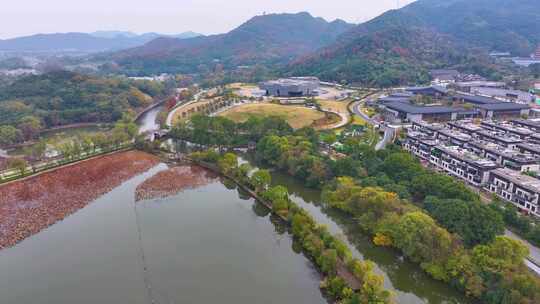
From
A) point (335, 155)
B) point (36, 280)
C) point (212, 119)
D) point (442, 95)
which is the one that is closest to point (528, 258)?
point (335, 155)

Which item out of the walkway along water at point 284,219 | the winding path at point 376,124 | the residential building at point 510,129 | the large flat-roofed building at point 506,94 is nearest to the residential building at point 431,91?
the large flat-roofed building at point 506,94

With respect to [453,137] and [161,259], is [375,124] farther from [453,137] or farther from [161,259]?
[161,259]

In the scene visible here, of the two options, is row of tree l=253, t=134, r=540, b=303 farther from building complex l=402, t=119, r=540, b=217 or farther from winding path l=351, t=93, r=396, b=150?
winding path l=351, t=93, r=396, b=150

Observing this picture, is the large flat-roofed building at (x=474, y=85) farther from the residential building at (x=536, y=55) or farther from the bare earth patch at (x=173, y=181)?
the bare earth patch at (x=173, y=181)

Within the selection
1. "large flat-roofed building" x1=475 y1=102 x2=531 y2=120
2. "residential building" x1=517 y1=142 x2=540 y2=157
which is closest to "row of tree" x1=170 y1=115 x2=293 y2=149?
"residential building" x1=517 y1=142 x2=540 y2=157

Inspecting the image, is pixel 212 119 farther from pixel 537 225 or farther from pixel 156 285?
pixel 537 225

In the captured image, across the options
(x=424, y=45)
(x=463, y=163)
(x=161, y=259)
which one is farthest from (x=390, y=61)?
(x=161, y=259)
